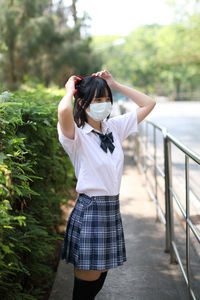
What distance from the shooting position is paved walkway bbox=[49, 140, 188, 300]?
312cm

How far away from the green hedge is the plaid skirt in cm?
27

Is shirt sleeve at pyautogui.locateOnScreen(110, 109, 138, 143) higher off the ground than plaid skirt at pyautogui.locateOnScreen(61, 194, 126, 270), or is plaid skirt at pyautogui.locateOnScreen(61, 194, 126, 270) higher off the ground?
shirt sleeve at pyautogui.locateOnScreen(110, 109, 138, 143)

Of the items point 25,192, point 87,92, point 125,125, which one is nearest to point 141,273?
point 125,125

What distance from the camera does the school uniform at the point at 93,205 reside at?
7.33 feet

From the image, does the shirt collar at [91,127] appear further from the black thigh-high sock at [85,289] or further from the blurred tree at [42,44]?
the blurred tree at [42,44]

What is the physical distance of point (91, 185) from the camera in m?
2.24

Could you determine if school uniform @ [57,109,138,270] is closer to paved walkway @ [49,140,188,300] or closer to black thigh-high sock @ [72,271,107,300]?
black thigh-high sock @ [72,271,107,300]

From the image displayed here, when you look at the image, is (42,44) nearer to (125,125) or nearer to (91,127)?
(125,125)

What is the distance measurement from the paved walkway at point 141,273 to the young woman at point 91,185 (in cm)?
89

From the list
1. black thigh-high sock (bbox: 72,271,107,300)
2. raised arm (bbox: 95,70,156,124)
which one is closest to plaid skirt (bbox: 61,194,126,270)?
black thigh-high sock (bbox: 72,271,107,300)

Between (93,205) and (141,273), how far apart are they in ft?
4.87

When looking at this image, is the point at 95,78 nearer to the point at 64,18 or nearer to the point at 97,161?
the point at 97,161

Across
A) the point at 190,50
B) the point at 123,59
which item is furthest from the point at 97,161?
the point at 123,59

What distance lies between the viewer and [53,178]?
359cm
